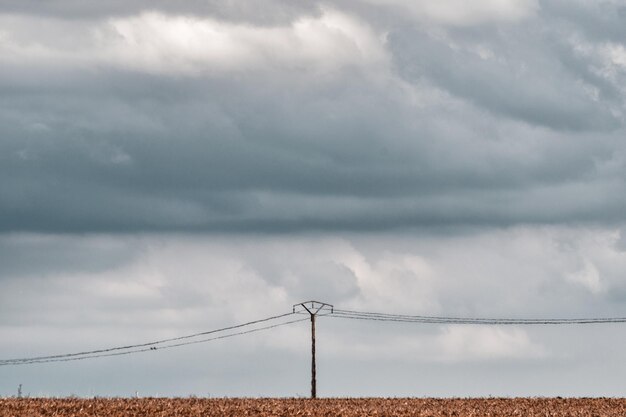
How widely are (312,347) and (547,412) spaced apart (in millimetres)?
34078

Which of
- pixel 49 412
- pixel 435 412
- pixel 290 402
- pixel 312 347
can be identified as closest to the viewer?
pixel 49 412

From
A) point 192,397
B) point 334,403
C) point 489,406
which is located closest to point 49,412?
point 192,397

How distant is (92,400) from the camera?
7275 cm

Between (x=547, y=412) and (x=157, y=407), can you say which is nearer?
(x=157, y=407)

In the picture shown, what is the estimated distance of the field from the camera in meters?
67.4

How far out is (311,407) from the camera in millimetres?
72875

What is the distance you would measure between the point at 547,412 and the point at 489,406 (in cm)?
516

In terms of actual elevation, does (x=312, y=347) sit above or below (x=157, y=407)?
above

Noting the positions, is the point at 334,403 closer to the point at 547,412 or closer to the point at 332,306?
the point at 547,412

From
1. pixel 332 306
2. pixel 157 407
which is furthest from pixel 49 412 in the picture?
pixel 332 306

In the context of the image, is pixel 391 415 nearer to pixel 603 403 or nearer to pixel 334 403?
pixel 334 403

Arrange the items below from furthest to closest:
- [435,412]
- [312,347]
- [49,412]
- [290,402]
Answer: [312,347] → [290,402] → [435,412] → [49,412]

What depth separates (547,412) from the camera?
74.2m

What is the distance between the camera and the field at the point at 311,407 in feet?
221
